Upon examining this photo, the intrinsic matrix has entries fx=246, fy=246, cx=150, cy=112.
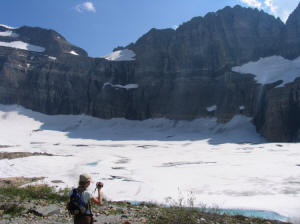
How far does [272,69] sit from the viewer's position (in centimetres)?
6494

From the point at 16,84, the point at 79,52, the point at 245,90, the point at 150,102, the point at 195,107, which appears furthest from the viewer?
the point at 79,52

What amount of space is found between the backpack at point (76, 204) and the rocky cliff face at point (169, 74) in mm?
60301

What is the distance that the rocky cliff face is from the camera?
68.4 metres

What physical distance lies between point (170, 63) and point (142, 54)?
441 inches

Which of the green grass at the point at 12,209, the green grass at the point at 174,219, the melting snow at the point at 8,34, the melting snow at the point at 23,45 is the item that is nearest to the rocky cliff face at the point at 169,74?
the melting snow at the point at 23,45

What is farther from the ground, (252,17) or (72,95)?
(252,17)

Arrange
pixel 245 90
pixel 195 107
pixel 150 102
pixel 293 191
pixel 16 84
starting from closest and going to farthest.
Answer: pixel 293 191 < pixel 245 90 < pixel 195 107 < pixel 150 102 < pixel 16 84

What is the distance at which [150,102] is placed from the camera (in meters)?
76.7

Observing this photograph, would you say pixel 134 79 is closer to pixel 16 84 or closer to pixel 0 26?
pixel 16 84

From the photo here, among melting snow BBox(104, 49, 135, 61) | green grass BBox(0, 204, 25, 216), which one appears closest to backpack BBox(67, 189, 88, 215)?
green grass BBox(0, 204, 25, 216)

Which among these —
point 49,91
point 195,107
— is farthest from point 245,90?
point 49,91

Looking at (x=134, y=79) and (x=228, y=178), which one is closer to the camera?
(x=228, y=178)

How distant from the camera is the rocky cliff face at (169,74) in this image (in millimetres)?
68431

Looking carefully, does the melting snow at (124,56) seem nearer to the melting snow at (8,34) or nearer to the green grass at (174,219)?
the melting snow at (8,34)
